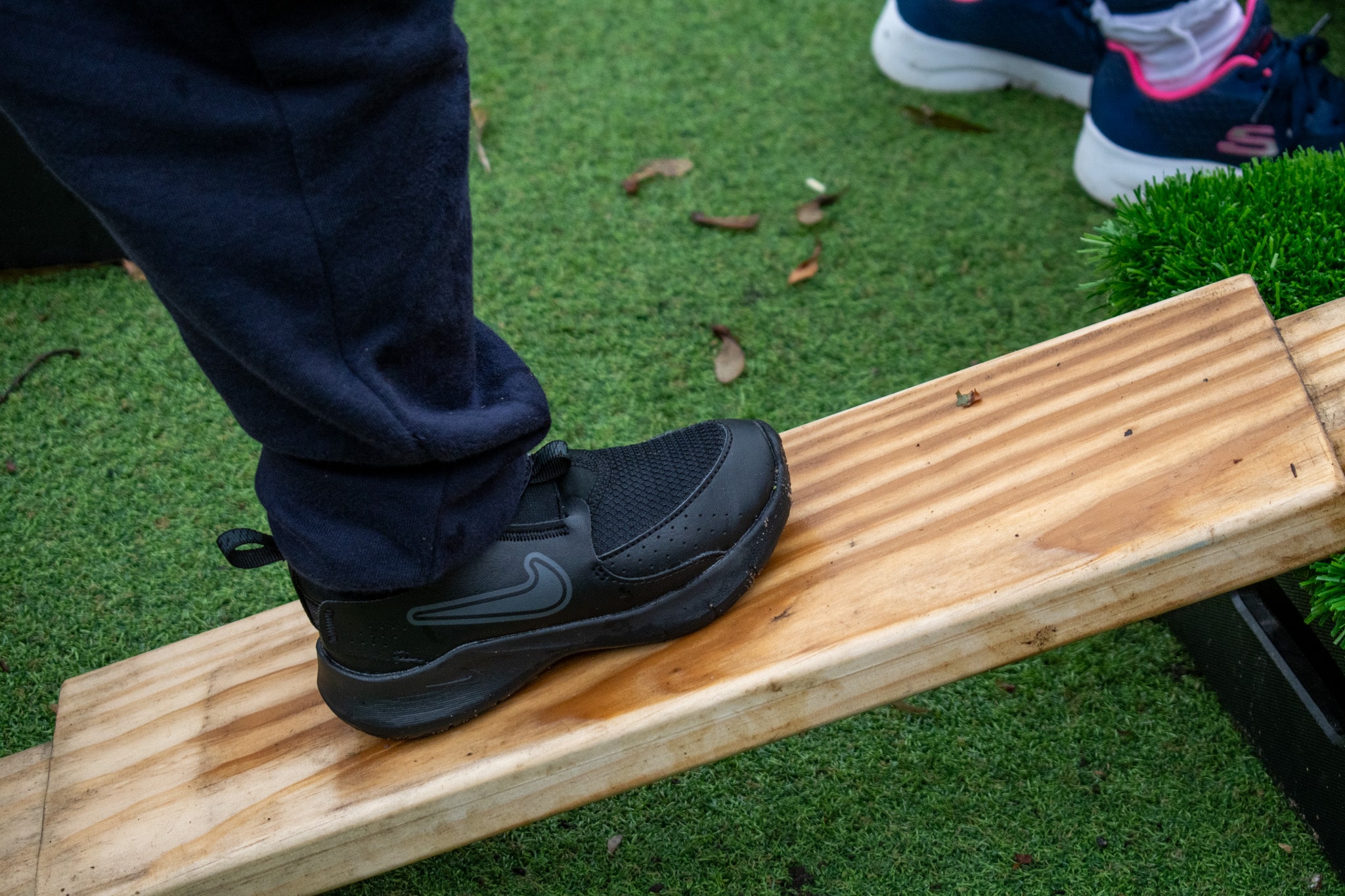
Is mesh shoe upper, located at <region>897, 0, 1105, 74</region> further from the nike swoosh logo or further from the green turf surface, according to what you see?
the nike swoosh logo

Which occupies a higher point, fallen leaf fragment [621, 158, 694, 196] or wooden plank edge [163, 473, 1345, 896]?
wooden plank edge [163, 473, 1345, 896]

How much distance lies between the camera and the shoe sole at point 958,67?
2023 mm

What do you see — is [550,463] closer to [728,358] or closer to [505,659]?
[505,659]

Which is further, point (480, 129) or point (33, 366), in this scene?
point (480, 129)

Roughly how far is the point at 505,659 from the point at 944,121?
1.59 m

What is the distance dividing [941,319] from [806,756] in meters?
0.81

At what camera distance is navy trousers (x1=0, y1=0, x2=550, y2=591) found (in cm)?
57

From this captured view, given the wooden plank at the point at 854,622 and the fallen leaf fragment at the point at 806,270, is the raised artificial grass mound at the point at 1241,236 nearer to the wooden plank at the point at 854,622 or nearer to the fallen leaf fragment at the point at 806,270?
the wooden plank at the point at 854,622

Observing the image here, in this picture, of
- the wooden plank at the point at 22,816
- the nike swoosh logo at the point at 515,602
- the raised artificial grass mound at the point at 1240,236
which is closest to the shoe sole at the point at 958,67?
the raised artificial grass mound at the point at 1240,236

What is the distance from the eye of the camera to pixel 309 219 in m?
0.62

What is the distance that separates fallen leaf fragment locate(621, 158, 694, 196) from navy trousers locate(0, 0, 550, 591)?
3.92 feet

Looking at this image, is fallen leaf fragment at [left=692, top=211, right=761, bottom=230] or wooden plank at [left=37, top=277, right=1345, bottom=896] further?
fallen leaf fragment at [left=692, top=211, right=761, bottom=230]

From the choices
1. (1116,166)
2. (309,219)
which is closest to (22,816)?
(309,219)

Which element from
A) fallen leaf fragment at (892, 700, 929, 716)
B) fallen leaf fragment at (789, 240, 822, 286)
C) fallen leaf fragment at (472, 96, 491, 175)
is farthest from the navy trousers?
fallen leaf fragment at (472, 96, 491, 175)
